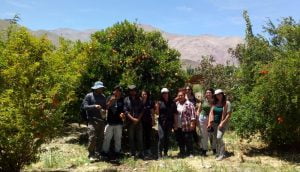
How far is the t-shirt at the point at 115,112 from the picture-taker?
10.1 m

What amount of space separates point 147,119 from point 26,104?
3410mm

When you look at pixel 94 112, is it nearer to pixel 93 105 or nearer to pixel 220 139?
pixel 93 105

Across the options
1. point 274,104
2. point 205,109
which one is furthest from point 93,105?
point 274,104

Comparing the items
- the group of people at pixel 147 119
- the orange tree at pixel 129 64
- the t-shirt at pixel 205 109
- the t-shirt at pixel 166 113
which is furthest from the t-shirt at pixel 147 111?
the t-shirt at pixel 205 109

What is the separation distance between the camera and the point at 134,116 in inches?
408

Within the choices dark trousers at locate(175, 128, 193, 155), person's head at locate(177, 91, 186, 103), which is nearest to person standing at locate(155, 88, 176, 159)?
person's head at locate(177, 91, 186, 103)

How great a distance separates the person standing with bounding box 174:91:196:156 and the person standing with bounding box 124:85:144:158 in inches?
36.8

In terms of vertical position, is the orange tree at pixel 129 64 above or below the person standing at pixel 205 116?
above

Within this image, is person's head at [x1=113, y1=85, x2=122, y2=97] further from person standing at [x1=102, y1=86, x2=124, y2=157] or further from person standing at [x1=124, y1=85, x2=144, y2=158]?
person standing at [x1=124, y1=85, x2=144, y2=158]

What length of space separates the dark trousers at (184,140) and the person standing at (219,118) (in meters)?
0.60

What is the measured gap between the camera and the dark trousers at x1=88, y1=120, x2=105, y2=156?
9.84 meters

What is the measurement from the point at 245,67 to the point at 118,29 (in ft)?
13.1

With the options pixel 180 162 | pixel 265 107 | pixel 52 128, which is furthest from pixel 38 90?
pixel 265 107

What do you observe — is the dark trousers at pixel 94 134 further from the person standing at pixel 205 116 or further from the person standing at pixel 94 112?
the person standing at pixel 205 116
